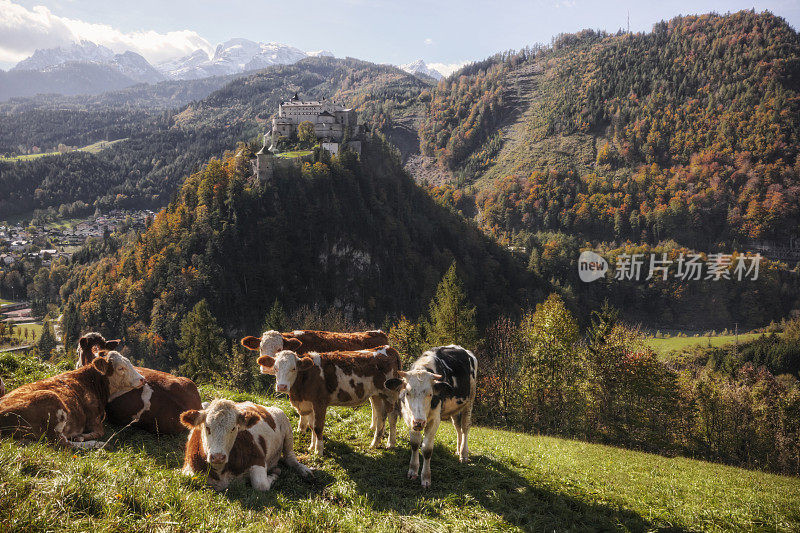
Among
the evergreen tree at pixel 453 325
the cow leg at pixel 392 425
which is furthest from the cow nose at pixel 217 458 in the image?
the evergreen tree at pixel 453 325

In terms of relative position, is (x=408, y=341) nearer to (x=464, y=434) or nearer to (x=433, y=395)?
(x=464, y=434)

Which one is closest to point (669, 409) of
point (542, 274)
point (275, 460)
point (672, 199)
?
point (275, 460)

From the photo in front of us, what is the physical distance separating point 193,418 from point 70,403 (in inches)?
112

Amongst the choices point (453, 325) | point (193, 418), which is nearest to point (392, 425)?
point (193, 418)

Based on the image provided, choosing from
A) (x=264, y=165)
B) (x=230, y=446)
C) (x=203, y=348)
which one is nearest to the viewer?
(x=230, y=446)

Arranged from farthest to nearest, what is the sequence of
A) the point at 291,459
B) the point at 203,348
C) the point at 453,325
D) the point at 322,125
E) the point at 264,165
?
the point at 322,125, the point at 264,165, the point at 203,348, the point at 453,325, the point at 291,459

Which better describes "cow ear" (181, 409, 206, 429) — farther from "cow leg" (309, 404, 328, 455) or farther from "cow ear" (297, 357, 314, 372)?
"cow leg" (309, 404, 328, 455)

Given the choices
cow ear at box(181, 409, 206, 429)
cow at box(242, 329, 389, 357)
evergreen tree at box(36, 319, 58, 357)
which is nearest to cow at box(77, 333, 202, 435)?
cow ear at box(181, 409, 206, 429)

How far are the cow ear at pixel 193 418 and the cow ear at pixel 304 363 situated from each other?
2.40 metres

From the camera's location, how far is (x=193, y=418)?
6.98 metres

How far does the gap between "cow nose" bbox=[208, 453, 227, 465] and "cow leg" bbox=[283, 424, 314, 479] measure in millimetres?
1713

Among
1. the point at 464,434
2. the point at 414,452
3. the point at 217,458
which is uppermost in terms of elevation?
the point at 217,458

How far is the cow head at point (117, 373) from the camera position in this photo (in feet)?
28.9

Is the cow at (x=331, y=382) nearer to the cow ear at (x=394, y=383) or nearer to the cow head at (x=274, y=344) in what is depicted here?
the cow ear at (x=394, y=383)
